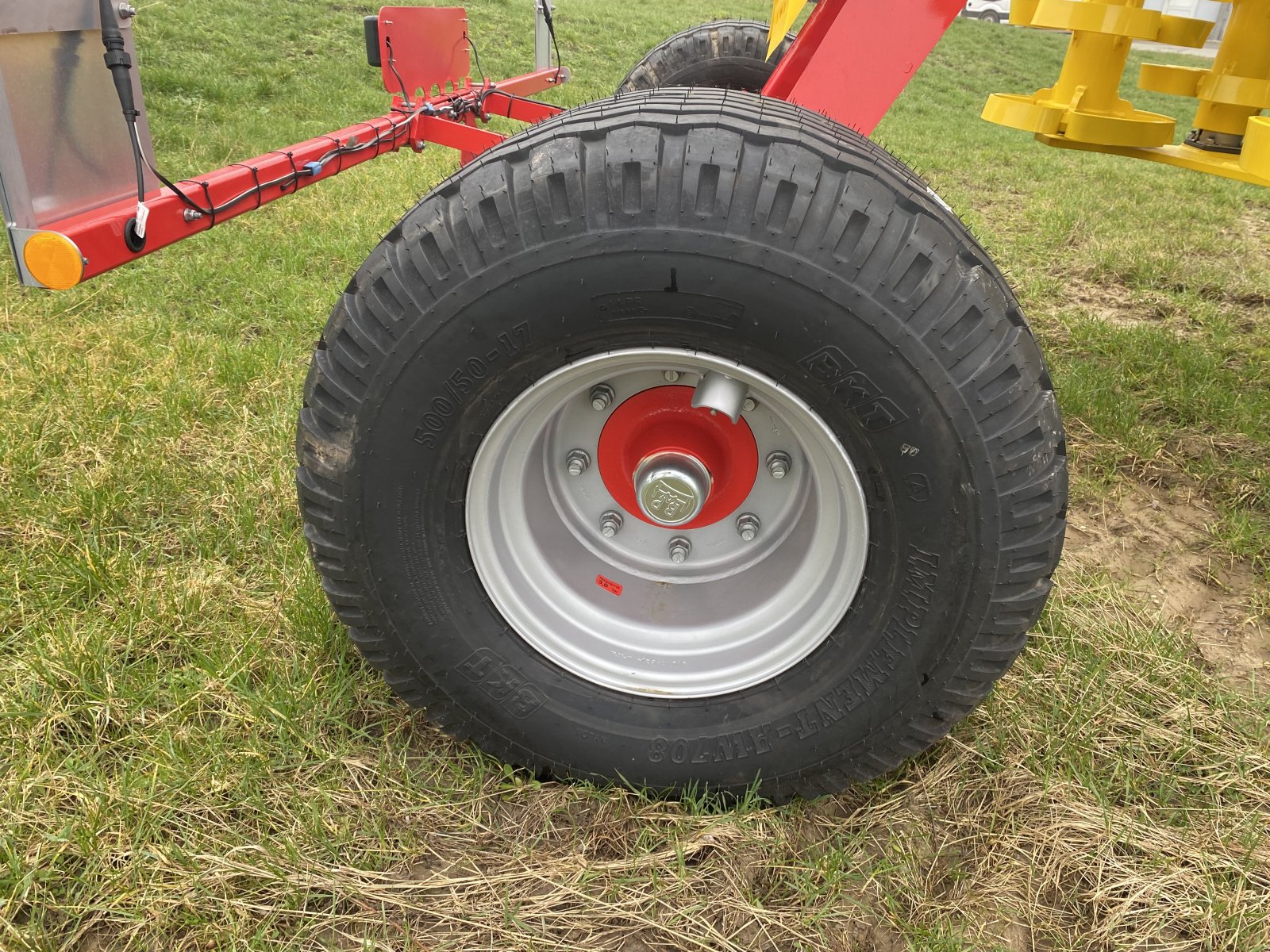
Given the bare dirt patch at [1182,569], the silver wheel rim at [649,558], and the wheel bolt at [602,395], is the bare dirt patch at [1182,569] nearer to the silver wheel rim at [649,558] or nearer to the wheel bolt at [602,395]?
the silver wheel rim at [649,558]

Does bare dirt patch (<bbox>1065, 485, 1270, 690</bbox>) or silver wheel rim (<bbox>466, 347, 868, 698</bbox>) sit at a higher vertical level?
silver wheel rim (<bbox>466, 347, 868, 698</bbox>)

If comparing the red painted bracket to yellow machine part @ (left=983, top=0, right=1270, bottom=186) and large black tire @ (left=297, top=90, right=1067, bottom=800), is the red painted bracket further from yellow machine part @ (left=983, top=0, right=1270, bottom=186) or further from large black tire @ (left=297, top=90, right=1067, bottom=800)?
large black tire @ (left=297, top=90, right=1067, bottom=800)

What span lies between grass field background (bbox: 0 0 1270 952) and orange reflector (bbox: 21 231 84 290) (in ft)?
2.68

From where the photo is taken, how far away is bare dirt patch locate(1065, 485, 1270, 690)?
7.90 ft

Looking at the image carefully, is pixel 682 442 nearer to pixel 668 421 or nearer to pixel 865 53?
Result: pixel 668 421

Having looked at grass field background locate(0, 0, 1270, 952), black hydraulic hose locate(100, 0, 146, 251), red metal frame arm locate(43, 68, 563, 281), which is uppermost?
black hydraulic hose locate(100, 0, 146, 251)

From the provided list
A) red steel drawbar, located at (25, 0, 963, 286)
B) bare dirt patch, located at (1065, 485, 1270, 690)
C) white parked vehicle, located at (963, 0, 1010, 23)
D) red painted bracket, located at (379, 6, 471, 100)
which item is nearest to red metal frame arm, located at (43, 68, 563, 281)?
red steel drawbar, located at (25, 0, 963, 286)

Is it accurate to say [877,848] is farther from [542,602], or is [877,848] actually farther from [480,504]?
[480,504]

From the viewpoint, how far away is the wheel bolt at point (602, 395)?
187 centimetres

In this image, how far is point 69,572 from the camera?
2.34 m

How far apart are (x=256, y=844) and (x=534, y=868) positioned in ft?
1.71

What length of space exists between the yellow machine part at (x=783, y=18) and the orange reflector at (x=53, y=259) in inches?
77.9

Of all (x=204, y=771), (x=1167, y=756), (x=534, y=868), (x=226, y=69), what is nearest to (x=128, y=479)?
(x=204, y=771)

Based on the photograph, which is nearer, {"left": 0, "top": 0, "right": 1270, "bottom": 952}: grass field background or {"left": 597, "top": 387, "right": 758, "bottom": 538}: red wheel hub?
{"left": 0, "top": 0, "right": 1270, "bottom": 952}: grass field background
